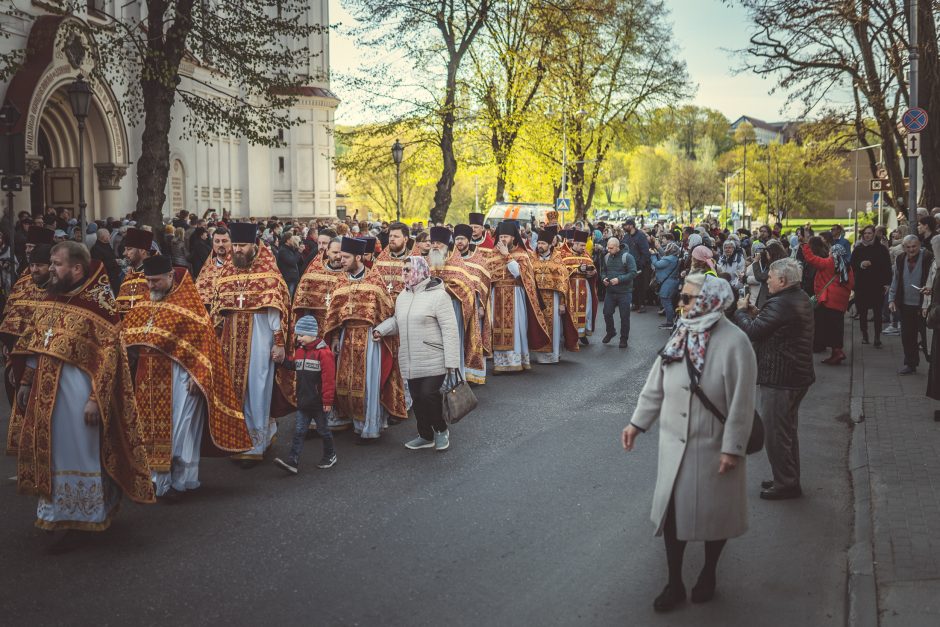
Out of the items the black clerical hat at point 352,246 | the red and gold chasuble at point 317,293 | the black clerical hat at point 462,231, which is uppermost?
the black clerical hat at point 462,231

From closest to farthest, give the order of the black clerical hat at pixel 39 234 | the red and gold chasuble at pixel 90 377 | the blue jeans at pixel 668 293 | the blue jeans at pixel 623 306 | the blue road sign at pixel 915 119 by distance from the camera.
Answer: the red and gold chasuble at pixel 90 377
the black clerical hat at pixel 39 234
the blue jeans at pixel 623 306
the blue road sign at pixel 915 119
the blue jeans at pixel 668 293

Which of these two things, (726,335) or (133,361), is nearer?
(726,335)

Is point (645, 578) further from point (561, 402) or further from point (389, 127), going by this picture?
point (389, 127)

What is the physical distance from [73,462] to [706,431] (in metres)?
4.07

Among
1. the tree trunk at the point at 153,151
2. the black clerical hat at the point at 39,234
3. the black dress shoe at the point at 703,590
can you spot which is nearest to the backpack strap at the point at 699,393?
the black dress shoe at the point at 703,590

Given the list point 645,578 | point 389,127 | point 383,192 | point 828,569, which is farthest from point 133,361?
point 383,192

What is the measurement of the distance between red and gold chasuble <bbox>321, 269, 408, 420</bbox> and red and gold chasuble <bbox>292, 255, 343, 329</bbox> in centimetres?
9

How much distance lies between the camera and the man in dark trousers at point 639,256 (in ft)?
77.1

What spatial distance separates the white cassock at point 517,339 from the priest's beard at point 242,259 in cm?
607

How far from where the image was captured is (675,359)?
5590 mm

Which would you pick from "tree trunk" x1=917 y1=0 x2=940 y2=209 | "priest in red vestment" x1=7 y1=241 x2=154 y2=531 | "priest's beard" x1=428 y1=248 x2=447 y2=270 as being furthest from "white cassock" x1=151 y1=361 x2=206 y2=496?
"tree trunk" x1=917 y1=0 x2=940 y2=209

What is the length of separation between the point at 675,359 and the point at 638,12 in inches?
1828

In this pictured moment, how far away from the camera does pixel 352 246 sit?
32.3ft

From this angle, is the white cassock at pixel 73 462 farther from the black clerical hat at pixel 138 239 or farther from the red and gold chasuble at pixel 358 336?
the red and gold chasuble at pixel 358 336
